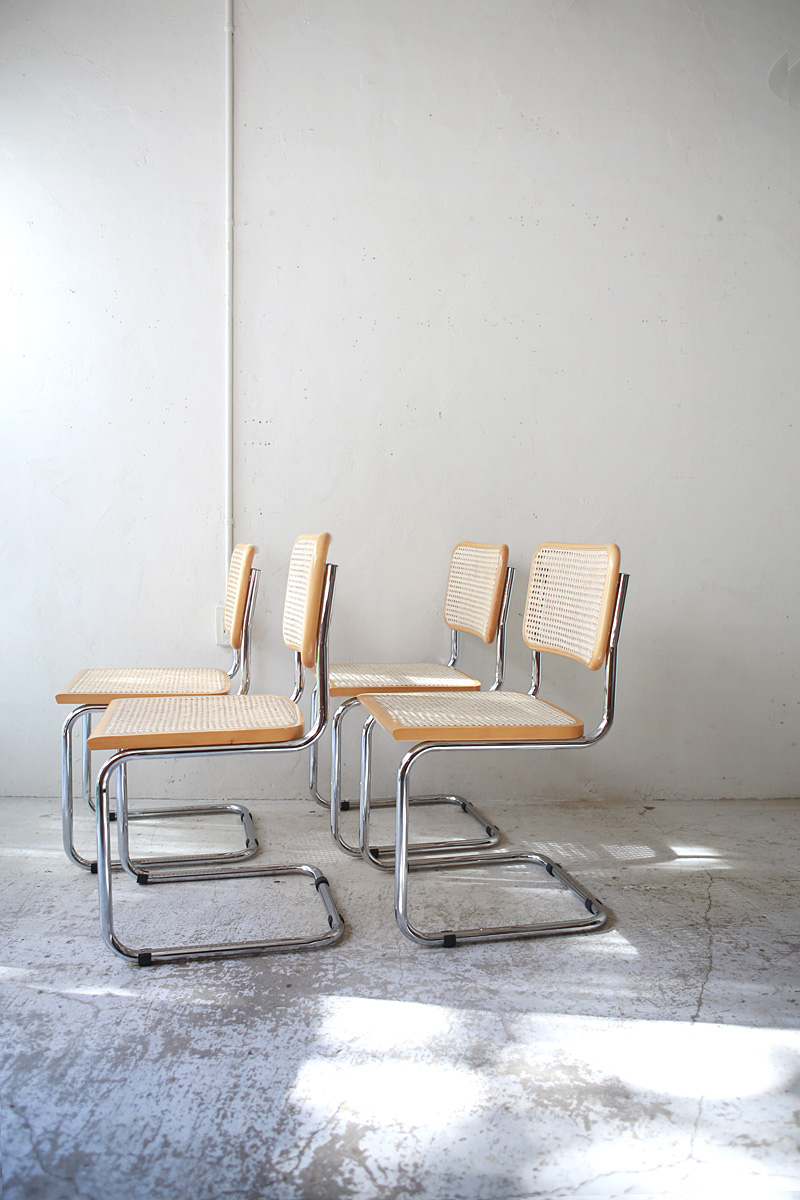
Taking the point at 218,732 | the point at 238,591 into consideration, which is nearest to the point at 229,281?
the point at 238,591

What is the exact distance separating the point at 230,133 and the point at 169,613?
1.52 m

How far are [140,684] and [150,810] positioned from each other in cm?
54

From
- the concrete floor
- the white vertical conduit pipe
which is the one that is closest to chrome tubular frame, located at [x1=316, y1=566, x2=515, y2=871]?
the concrete floor

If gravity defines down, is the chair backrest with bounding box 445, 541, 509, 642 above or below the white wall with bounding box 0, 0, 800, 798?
below

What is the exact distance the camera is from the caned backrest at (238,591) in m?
2.39

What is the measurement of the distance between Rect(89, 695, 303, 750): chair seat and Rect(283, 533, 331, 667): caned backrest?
15cm

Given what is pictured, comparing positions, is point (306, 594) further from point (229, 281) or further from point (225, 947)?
point (229, 281)

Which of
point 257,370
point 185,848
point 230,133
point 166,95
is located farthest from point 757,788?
point 166,95

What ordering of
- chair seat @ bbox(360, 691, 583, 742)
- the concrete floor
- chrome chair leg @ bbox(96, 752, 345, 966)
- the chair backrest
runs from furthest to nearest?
1. the chair backrest
2. chair seat @ bbox(360, 691, 583, 742)
3. chrome chair leg @ bbox(96, 752, 345, 966)
4. the concrete floor

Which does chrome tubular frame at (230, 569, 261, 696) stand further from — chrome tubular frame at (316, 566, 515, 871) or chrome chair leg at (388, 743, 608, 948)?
chrome chair leg at (388, 743, 608, 948)

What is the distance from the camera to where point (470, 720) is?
6.08 feet

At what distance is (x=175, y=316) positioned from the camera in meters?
2.68

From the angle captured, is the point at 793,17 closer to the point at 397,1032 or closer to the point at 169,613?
the point at 169,613

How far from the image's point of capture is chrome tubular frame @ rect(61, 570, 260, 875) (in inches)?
81.3
